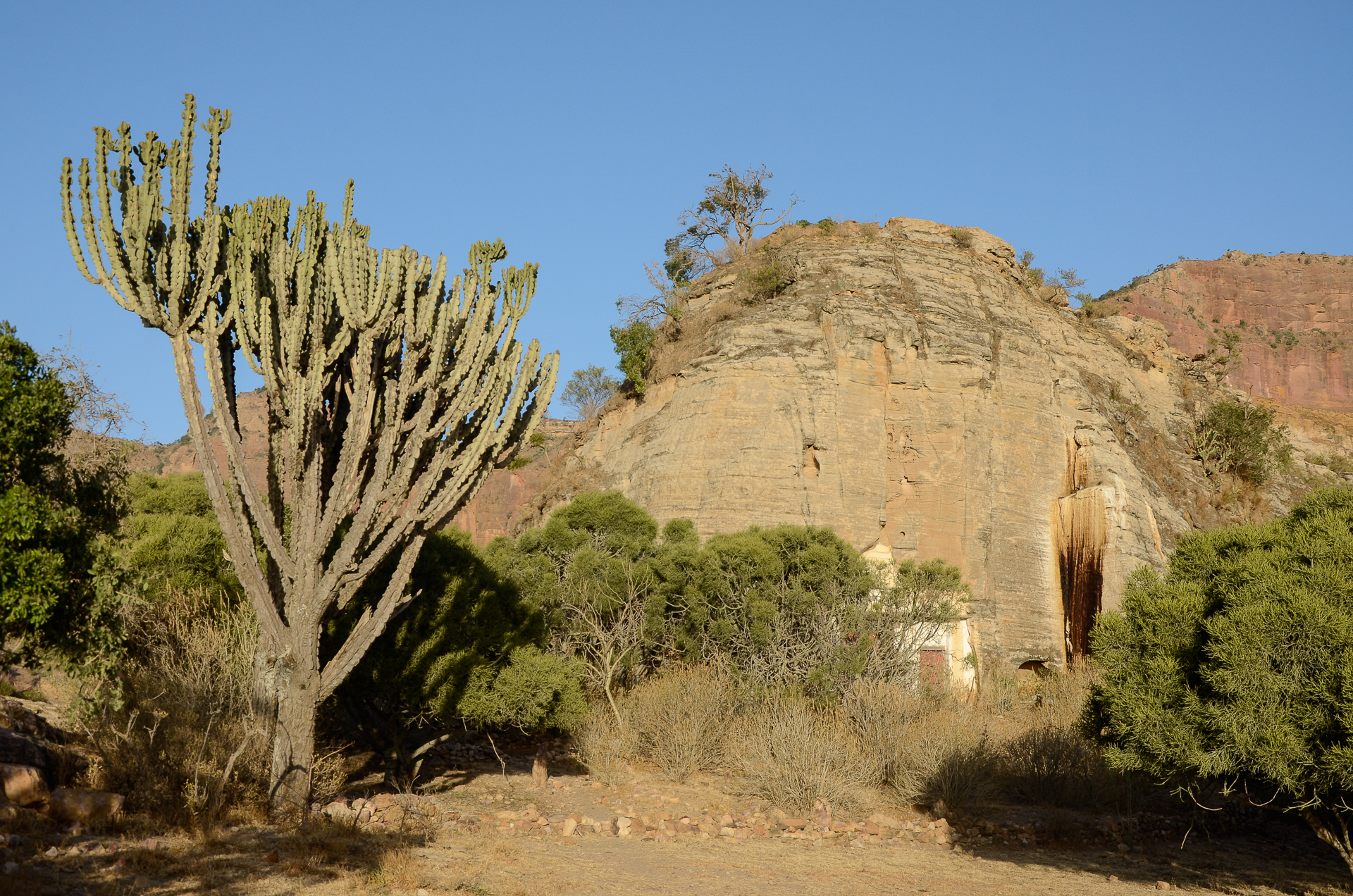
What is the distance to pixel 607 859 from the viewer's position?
10258 mm

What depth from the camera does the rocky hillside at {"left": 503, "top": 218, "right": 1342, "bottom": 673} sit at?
25297 mm

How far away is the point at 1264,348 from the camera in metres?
77.9

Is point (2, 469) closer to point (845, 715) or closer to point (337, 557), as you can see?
point (337, 557)

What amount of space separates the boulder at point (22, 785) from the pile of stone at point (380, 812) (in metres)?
2.66

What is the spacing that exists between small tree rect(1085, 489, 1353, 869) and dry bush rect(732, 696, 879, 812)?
166 inches

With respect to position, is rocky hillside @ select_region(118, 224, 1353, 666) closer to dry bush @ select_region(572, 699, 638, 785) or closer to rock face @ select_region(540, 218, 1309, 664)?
rock face @ select_region(540, 218, 1309, 664)

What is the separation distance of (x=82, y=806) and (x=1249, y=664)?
36.9 ft

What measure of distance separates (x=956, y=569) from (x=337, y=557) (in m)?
14.8

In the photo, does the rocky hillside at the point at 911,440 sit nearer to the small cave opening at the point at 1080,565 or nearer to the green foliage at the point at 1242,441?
the small cave opening at the point at 1080,565

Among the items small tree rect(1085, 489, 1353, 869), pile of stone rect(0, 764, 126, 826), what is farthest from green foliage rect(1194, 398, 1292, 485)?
pile of stone rect(0, 764, 126, 826)

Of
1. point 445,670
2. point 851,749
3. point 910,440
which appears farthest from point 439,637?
point 910,440

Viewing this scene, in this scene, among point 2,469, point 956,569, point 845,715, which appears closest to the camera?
point 2,469

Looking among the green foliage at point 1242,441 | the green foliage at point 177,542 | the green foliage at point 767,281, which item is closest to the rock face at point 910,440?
the green foliage at point 767,281

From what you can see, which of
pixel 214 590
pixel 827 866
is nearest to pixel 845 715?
pixel 827 866
